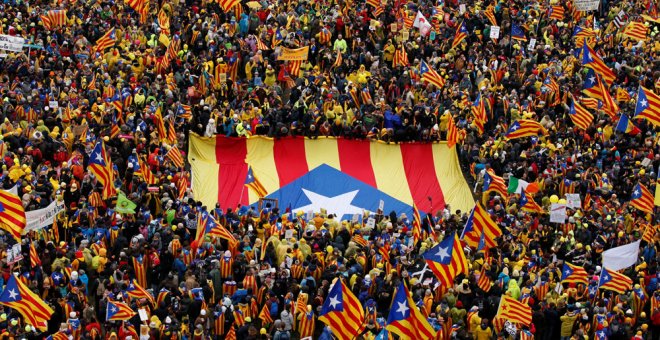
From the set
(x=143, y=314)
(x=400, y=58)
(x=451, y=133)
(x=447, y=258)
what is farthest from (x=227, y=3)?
(x=143, y=314)

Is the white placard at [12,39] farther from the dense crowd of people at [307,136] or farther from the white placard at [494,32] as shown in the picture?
the white placard at [494,32]

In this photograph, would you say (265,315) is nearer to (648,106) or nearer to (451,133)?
(451,133)

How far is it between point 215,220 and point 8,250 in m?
5.12

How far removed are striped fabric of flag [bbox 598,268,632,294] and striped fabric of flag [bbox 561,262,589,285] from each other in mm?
489

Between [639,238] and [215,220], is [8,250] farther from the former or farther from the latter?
[639,238]

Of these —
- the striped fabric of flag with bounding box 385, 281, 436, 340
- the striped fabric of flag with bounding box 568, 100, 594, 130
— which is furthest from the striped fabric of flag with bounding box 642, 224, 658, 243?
the striped fabric of flag with bounding box 385, 281, 436, 340

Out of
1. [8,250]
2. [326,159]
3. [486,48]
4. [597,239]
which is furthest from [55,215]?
[486,48]

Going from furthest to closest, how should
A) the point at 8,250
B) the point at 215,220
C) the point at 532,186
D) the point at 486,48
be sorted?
1. the point at 486,48
2. the point at 532,186
3. the point at 215,220
4. the point at 8,250

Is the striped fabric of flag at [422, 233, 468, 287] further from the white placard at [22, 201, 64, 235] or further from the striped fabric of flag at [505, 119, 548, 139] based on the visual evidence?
the striped fabric of flag at [505, 119, 548, 139]

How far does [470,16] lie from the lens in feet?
172

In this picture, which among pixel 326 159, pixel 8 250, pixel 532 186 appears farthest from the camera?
pixel 326 159

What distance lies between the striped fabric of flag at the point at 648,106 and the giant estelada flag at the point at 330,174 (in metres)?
5.05

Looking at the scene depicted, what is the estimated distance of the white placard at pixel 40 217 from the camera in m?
36.5

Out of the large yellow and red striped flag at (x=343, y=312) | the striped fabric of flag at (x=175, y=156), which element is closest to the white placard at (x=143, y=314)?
the large yellow and red striped flag at (x=343, y=312)
